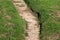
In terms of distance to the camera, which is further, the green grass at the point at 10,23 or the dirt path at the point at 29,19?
the dirt path at the point at 29,19

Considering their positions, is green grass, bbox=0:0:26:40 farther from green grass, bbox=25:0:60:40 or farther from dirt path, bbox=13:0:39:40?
green grass, bbox=25:0:60:40

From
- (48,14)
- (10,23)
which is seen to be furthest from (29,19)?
(10,23)

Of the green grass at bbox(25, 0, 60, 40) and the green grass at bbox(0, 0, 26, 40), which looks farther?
the green grass at bbox(25, 0, 60, 40)

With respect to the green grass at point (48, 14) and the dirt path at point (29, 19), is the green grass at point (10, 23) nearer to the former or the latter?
the dirt path at point (29, 19)

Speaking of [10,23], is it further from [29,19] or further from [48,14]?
[48,14]

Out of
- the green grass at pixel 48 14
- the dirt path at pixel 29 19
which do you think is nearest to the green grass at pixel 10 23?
the dirt path at pixel 29 19

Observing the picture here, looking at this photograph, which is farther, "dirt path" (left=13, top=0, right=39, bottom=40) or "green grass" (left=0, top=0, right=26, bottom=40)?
"dirt path" (left=13, top=0, right=39, bottom=40)

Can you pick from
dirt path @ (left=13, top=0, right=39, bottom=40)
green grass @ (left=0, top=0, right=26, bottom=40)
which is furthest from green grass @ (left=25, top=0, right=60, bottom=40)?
green grass @ (left=0, top=0, right=26, bottom=40)
